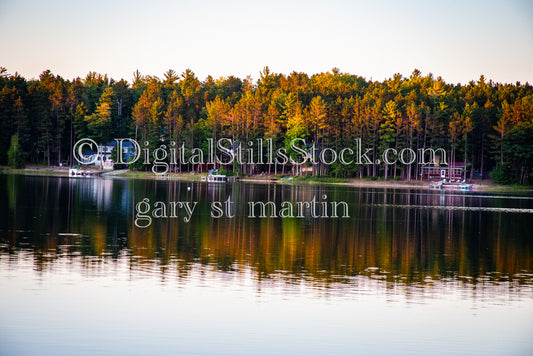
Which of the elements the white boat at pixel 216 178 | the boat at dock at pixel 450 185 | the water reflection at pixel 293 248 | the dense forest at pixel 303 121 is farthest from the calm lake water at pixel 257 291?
the dense forest at pixel 303 121

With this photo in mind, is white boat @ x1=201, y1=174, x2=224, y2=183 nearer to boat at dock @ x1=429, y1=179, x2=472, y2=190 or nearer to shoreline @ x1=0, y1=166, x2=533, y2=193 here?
shoreline @ x1=0, y1=166, x2=533, y2=193

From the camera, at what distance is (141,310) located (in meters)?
16.8

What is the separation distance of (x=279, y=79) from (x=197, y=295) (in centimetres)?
15427

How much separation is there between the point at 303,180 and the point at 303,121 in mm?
12031

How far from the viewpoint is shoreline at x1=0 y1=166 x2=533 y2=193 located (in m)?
103

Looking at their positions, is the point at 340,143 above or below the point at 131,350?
above

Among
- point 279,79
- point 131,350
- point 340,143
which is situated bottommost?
point 131,350

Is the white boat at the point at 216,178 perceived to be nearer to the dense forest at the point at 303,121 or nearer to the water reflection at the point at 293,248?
the dense forest at the point at 303,121

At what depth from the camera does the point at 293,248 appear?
27781 millimetres

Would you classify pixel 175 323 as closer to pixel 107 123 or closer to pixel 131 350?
pixel 131 350

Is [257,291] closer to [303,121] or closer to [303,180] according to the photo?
[303,180]

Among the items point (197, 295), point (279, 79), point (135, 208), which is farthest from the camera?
point (279, 79)

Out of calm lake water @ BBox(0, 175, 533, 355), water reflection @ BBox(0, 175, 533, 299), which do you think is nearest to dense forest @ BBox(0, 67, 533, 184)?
water reflection @ BBox(0, 175, 533, 299)

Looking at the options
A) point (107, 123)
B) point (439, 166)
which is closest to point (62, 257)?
point (439, 166)
